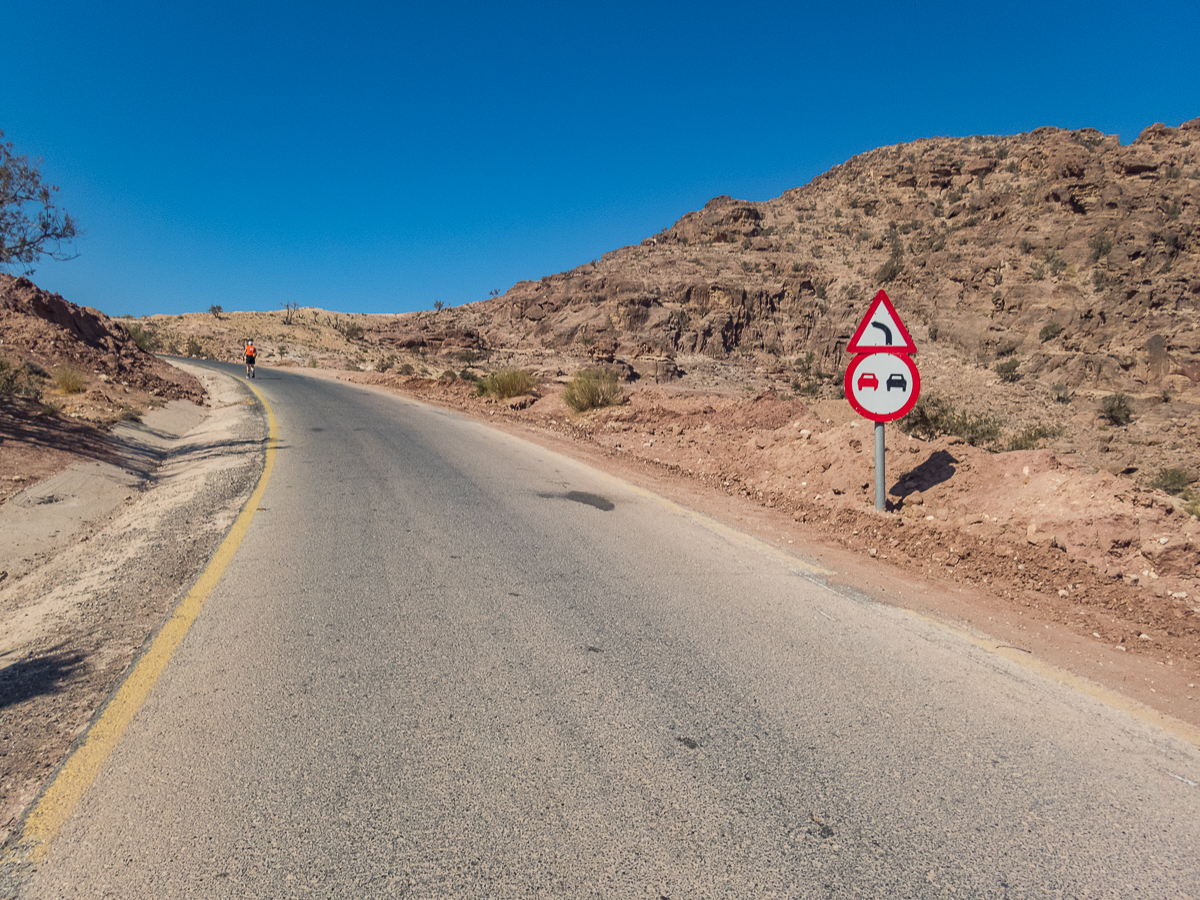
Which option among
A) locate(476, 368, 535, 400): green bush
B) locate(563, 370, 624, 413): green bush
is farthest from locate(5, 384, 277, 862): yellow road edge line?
locate(476, 368, 535, 400): green bush

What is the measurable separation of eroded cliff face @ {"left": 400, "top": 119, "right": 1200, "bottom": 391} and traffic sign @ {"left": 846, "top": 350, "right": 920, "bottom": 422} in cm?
2144

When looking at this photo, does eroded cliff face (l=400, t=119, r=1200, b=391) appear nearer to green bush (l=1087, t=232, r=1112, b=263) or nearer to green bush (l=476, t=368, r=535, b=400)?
green bush (l=1087, t=232, r=1112, b=263)

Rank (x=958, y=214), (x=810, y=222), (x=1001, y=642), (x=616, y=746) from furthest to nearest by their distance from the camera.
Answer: (x=810, y=222) < (x=958, y=214) < (x=1001, y=642) < (x=616, y=746)

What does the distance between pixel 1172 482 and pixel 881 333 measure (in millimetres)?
6830

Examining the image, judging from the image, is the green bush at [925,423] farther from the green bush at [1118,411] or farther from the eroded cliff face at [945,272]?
the eroded cliff face at [945,272]

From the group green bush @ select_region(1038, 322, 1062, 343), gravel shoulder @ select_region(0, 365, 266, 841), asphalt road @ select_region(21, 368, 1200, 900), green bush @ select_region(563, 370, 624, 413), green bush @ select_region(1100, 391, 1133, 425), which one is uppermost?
green bush @ select_region(1038, 322, 1062, 343)

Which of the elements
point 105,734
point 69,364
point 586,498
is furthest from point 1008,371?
point 69,364

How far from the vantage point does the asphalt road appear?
206 cm

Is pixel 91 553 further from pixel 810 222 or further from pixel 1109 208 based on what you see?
pixel 810 222

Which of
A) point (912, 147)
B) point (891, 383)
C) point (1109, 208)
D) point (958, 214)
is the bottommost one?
point (891, 383)

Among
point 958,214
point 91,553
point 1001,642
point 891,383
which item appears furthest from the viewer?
point 958,214

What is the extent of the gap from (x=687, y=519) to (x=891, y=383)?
2.41 metres

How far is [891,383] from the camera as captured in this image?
6.07m

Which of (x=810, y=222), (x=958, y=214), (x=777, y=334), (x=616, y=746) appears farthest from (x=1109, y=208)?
(x=616, y=746)
